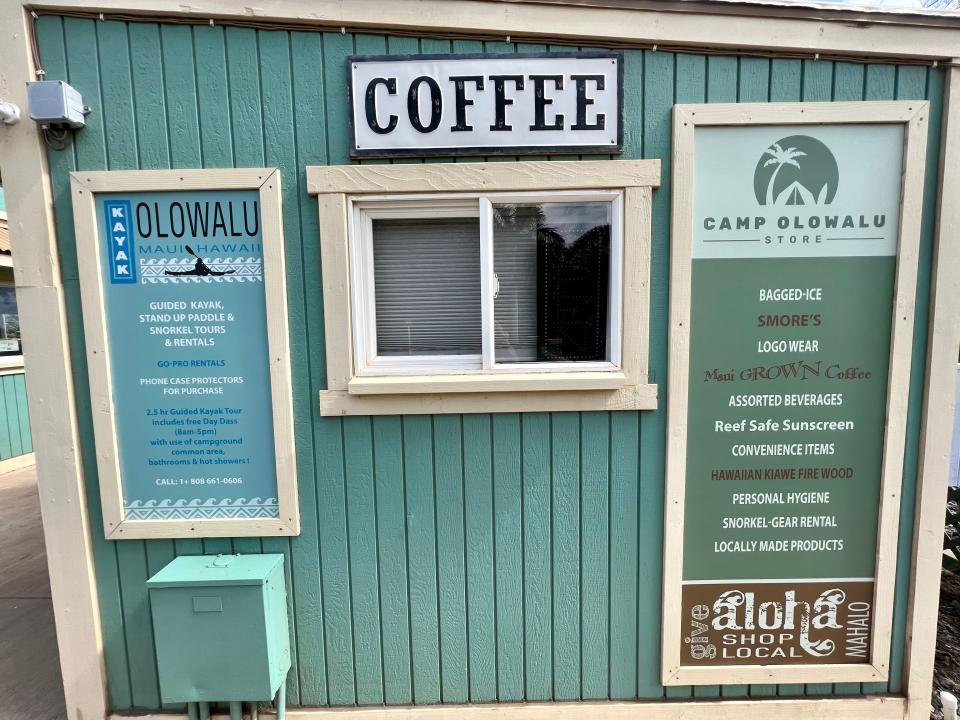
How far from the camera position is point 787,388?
2.29 metres

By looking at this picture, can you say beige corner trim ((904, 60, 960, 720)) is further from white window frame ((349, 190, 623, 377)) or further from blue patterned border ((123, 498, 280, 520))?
blue patterned border ((123, 498, 280, 520))

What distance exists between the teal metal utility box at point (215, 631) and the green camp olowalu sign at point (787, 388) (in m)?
2.10

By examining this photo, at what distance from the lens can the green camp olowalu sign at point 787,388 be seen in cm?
220

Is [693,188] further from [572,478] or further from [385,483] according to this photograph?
[385,483]

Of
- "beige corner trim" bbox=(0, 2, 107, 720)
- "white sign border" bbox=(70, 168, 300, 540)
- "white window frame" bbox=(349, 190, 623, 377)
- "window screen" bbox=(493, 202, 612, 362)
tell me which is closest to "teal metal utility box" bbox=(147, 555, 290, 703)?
"white sign border" bbox=(70, 168, 300, 540)

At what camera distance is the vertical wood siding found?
6.53 m

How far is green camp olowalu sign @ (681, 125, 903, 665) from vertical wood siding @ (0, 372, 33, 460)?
28.4 feet

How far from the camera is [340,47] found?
2.15m

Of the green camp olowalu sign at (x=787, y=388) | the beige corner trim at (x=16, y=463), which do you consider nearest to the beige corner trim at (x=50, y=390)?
the green camp olowalu sign at (x=787, y=388)

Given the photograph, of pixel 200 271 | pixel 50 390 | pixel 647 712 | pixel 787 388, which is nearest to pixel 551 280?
pixel 787 388

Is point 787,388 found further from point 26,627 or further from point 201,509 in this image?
point 26,627

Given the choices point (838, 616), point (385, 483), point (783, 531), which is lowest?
point (838, 616)

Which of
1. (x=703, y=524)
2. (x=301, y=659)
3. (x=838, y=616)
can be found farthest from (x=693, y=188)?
(x=301, y=659)

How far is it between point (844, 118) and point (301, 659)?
3.79m
